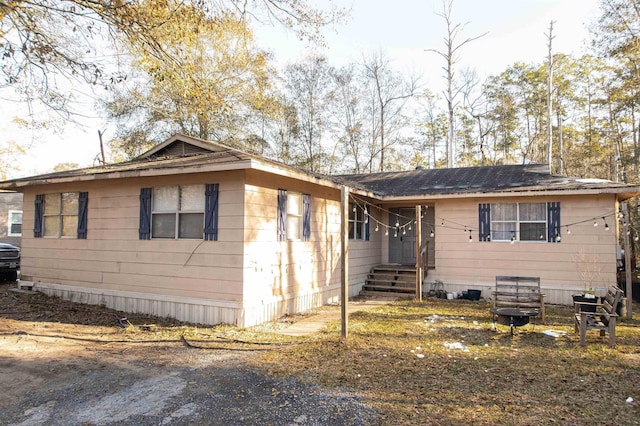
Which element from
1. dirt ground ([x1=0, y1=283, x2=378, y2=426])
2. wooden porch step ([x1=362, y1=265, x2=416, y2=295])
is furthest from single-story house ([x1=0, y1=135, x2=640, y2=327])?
dirt ground ([x1=0, y1=283, x2=378, y2=426])

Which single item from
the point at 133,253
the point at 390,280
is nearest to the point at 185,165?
the point at 133,253

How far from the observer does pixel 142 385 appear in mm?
4699

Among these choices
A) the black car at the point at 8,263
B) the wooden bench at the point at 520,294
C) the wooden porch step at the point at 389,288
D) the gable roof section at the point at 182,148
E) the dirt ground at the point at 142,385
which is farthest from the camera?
the black car at the point at 8,263

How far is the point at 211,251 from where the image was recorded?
767 centimetres

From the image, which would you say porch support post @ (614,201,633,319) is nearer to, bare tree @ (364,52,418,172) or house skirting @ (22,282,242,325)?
house skirting @ (22,282,242,325)

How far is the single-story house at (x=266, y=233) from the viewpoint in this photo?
7.64 m

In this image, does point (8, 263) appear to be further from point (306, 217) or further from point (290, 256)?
point (306, 217)

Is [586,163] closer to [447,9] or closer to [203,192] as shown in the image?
[447,9]

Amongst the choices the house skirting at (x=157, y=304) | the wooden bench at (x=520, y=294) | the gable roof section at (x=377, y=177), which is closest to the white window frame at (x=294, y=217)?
the gable roof section at (x=377, y=177)

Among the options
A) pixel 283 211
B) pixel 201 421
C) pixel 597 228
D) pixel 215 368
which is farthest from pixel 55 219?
pixel 597 228

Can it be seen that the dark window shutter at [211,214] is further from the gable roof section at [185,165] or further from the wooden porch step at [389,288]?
the wooden porch step at [389,288]

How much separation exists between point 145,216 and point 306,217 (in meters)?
3.48

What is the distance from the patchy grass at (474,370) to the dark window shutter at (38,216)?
25.8 feet

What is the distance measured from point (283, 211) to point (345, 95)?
785 inches
